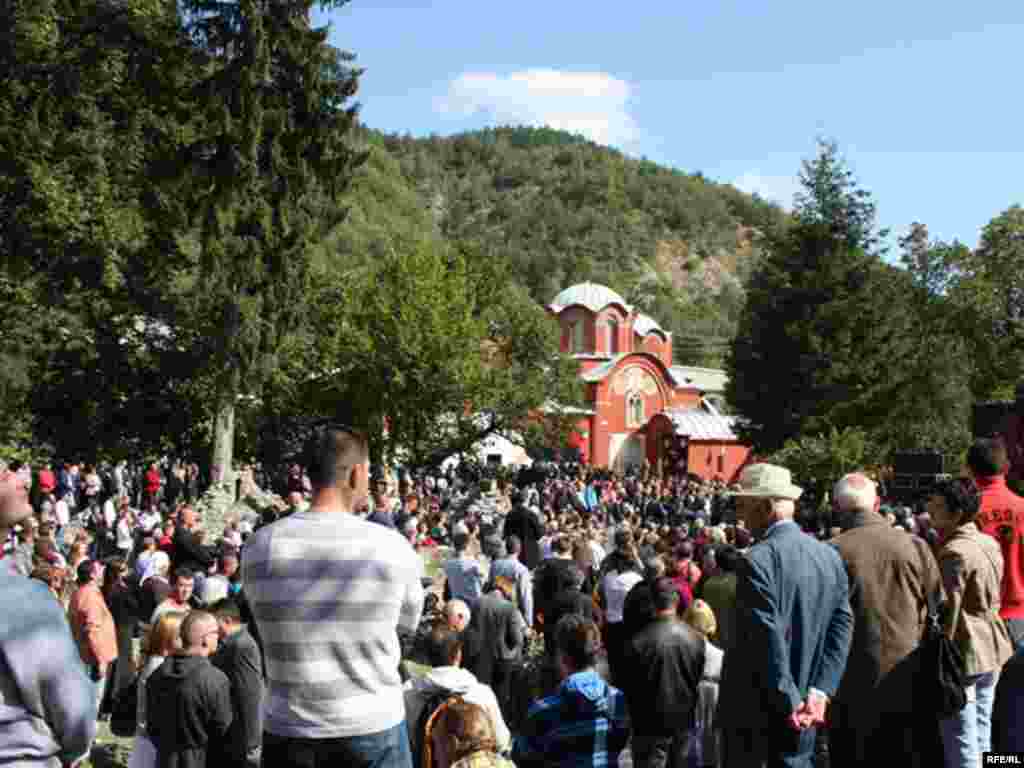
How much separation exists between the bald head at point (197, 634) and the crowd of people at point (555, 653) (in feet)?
0.05

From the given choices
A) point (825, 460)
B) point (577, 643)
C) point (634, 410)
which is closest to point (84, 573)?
point (577, 643)

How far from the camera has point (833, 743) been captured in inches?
230

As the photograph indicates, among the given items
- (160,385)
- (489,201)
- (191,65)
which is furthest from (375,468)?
(489,201)

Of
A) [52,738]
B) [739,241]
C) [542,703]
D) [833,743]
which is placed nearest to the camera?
[52,738]

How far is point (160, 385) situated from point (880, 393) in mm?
27175

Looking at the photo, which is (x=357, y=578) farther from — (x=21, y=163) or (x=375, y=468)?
(x=375, y=468)

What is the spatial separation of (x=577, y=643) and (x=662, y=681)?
4.69 feet

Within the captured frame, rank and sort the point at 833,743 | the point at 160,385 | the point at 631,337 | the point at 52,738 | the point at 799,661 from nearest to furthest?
the point at 52,738 → the point at 799,661 → the point at 833,743 → the point at 160,385 → the point at 631,337

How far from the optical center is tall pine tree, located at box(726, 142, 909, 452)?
143 feet

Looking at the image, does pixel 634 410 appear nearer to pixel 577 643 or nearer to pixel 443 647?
pixel 443 647

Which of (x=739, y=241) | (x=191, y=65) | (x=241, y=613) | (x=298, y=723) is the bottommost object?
(x=241, y=613)

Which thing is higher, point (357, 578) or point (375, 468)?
point (357, 578)

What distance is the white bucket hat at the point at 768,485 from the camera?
517 cm

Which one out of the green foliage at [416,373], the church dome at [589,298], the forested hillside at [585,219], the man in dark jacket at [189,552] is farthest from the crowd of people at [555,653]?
the forested hillside at [585,219]
